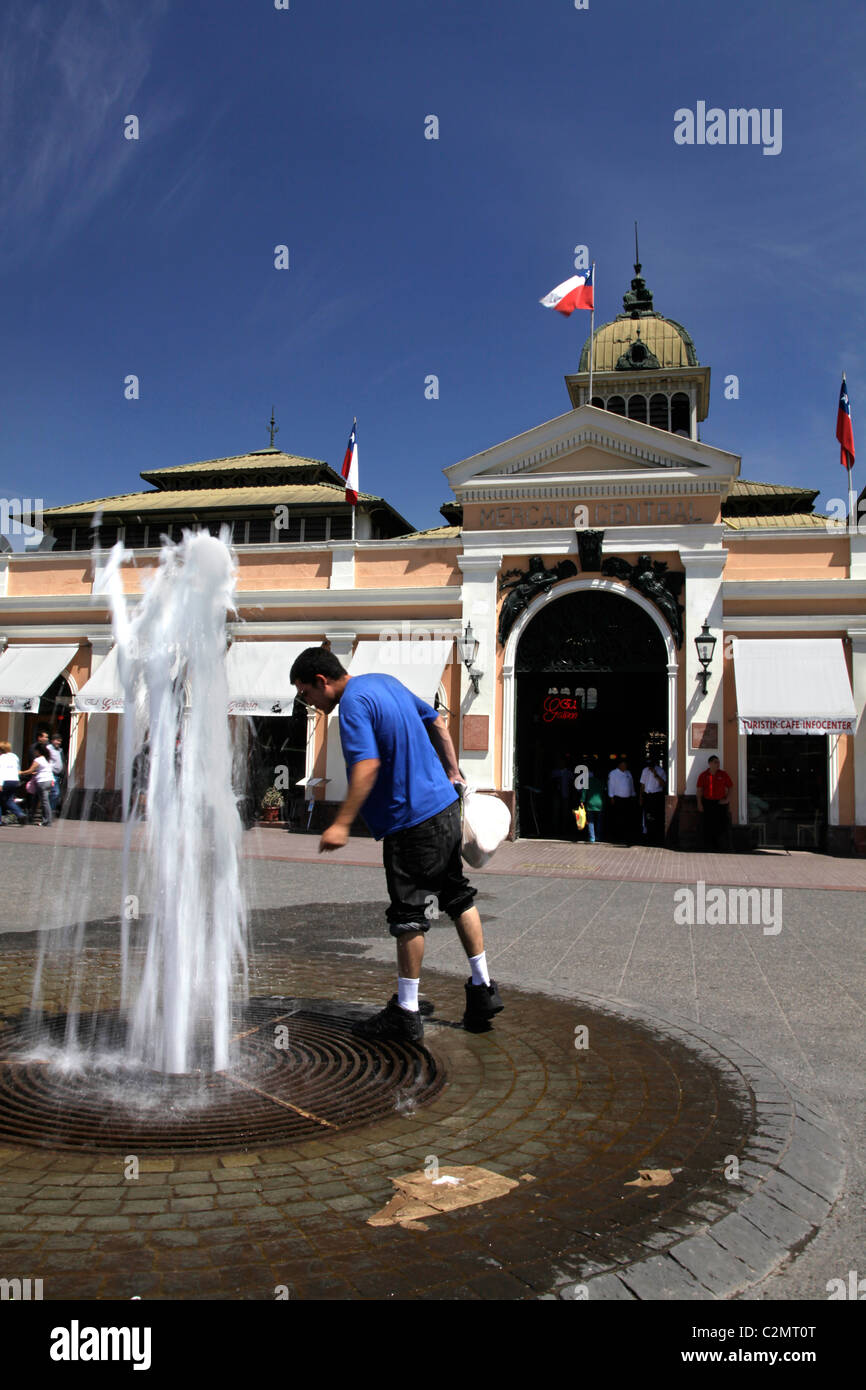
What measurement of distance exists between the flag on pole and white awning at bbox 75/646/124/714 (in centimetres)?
629

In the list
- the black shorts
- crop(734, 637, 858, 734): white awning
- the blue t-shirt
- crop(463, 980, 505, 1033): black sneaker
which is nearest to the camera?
the blue t-shirt

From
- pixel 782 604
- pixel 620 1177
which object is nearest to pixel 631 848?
pixel 782 604

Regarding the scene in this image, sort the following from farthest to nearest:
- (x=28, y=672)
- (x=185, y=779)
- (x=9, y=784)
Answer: (x=28, y=672) < (x=9, y=784) < (x=185, y=779)

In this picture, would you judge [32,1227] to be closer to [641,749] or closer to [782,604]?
[782,604]

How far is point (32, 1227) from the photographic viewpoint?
109 inches

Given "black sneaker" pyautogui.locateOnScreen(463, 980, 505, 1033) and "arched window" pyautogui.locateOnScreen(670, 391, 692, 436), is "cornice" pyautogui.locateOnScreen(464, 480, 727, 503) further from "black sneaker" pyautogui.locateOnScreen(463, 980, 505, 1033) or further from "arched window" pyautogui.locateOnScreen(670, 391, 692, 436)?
"black sneaker" pyautogui.locateOnScreen(463, 980, 505, 1033)

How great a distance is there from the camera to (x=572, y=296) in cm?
1853

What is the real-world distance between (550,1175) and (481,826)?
2.01 metres

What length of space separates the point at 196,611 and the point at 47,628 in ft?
62.8

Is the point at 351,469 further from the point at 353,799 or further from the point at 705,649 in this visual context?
the point at 353,799

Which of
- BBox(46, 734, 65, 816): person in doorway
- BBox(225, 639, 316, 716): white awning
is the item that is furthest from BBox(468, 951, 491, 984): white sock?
BBox(46, 734, 65, 816): person in doorway

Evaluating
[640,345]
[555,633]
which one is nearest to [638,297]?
[640,345]

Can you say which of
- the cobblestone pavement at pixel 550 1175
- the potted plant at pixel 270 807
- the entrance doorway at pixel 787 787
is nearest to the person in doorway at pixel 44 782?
the potted plant at pixel 270 807

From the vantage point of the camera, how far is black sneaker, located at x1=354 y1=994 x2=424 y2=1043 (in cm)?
464
